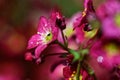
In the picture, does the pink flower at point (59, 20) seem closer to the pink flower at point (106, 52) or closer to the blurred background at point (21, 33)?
Result: the pink flower at point (106, 52)

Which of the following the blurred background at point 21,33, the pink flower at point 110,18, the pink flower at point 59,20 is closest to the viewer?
the pink flower at point 59,20

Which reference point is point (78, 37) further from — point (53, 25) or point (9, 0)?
point (9, 0)

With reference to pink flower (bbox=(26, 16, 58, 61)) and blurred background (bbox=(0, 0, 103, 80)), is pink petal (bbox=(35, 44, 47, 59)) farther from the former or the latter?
blurred background (bbox=(0, 0, 103, 80))

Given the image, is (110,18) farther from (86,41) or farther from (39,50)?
(39,50)

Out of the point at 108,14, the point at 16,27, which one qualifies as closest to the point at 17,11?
the point at 16,27

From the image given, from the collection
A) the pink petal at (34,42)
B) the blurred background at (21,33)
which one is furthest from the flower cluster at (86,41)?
the blurred background at (21,33)

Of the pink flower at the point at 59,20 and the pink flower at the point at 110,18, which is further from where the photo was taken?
the pink flower at the point at 110,18

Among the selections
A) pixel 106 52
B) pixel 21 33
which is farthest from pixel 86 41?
pixel 21 33

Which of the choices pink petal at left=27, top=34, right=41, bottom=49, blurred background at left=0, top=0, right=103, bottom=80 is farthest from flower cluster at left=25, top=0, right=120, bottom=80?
blurred background at left=0, top=0, right=103, bottom=80

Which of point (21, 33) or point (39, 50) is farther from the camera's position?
point (21, 33)
